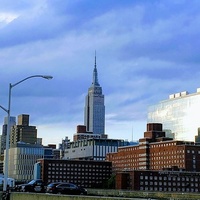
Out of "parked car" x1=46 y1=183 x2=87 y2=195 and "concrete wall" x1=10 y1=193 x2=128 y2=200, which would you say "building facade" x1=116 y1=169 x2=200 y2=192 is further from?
"concrete wall" x1=10 y1=193 x2=128 y2=200

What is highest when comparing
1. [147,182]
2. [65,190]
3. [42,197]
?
[147,182]

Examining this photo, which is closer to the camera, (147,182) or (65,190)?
(65,190)

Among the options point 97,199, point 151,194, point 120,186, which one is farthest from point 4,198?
point 120,186

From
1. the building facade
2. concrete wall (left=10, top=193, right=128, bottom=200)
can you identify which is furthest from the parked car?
the building facade

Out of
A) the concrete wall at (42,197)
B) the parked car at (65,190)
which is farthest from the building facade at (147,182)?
the concrete wall at (42,197)

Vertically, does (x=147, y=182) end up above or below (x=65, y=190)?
above

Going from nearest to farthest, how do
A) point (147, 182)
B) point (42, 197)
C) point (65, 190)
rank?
point (42, 197), point (65, 190), point (147, 182)

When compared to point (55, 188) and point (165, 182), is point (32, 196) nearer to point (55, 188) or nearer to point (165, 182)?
point (55, 188)

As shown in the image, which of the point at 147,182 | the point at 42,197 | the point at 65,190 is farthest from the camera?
the point at 147,182

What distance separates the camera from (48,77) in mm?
47219

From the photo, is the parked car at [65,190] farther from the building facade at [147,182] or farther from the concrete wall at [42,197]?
the building facade at [147,182]

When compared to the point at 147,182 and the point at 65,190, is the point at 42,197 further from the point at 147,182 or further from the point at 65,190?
the point at 147,182

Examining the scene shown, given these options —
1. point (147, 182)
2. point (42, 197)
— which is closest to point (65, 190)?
point (42, 197)

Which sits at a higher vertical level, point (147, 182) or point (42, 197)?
point (147, 182)
